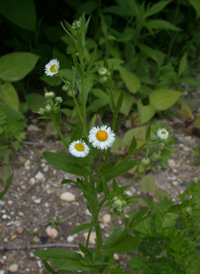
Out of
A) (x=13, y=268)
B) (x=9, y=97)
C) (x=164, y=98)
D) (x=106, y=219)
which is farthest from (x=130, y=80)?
(x=13, y=268)

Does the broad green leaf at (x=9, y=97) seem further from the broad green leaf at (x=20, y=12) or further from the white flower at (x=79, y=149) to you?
the white flower at (x=79, y=149)

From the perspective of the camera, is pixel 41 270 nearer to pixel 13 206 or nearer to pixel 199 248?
pixel 13 206

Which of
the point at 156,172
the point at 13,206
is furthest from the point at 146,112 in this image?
the point at 13,206

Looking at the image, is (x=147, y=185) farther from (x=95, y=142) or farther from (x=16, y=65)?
(x=16, y=65)

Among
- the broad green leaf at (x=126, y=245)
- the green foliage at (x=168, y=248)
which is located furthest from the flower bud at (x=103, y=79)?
the green foliage at (x=168, y=248)

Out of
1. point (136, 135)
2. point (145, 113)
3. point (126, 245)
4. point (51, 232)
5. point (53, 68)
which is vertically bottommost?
point (126, 245)

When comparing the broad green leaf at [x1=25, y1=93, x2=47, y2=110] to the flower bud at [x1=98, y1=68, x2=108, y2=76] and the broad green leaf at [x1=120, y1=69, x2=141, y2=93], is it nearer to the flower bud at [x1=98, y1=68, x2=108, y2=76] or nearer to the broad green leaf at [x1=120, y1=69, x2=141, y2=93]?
the broad green leaf at [x1=120, y1=69, x2=141, y2=93]
